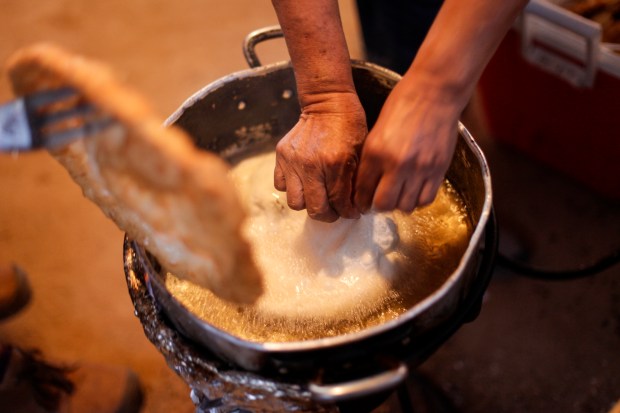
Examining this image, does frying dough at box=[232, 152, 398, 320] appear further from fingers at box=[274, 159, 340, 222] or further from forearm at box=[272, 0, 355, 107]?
forearm at box=[272, 0, 355, 107]

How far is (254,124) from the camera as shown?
3.43ft

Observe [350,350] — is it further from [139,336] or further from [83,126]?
[139,336]

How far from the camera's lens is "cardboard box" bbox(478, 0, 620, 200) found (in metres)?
1.24

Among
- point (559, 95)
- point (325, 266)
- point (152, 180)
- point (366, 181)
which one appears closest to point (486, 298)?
point (559, 95)

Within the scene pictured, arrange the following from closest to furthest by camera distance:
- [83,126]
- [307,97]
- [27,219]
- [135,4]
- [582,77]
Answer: [83,126] < [307,97] < [582,77] < [27,219] < [135,4]

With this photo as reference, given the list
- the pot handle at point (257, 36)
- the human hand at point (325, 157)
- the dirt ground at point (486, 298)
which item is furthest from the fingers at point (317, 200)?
the dirt ground at point (486, 298)

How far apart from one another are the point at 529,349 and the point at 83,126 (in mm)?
1139

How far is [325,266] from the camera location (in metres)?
0.80

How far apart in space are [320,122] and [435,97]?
6.9 inches

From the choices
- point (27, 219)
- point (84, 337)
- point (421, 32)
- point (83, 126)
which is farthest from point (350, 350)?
point (27, 219)

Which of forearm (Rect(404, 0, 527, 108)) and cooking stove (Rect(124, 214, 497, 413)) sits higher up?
forearm (Rect(404, 0, 527, 108))

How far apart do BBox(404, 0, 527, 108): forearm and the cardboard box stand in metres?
0.68

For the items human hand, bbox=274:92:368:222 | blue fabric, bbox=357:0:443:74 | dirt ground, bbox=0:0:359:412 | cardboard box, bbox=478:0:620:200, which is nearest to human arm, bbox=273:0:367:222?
human hand, bbox=274:92:368:222

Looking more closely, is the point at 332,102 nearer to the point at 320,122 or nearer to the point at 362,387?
the point at 320,122
